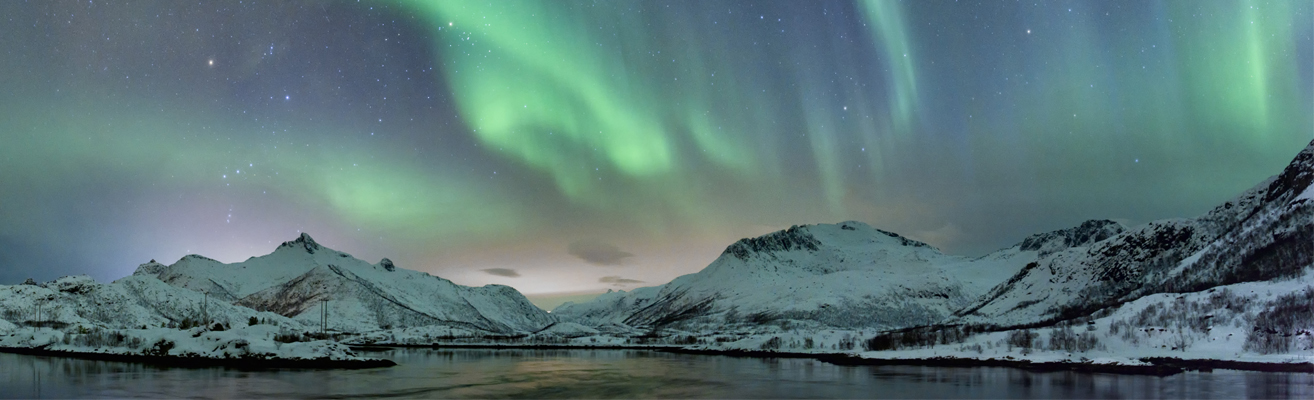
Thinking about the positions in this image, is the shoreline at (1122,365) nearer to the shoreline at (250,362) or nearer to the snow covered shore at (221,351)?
the shoreline at (250,362)

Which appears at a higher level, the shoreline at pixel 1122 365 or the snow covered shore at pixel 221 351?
the snow covered shore at pixel 221 351

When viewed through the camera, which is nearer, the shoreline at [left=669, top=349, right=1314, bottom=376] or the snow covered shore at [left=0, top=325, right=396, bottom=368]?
the shoreline at [left=669, top=349, right=1314, bottom=376]

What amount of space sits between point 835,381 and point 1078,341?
3901 inches

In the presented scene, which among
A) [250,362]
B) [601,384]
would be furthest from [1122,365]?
[250,362]

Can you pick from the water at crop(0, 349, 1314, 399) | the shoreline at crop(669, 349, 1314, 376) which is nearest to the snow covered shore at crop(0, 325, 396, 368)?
the water at crop(0, 349, 1314, 399)

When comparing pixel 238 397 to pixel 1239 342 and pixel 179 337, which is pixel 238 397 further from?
pixel 1239 342

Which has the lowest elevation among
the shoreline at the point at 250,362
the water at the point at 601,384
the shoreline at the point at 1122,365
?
the shoreline at the point at 1122,365

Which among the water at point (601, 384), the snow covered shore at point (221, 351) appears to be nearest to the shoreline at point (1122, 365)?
the water at point (601, 384)

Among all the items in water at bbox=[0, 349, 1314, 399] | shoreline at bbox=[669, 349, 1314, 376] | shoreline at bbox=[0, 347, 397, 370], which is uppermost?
water at bbox=[0, 349, 1314, 399]

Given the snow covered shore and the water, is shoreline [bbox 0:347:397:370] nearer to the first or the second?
the snow covered shore

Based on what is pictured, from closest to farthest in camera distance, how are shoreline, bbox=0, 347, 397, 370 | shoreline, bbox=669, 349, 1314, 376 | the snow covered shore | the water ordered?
the water < shoreline, bbox=669, 349, 1314, 376 < shoreline, bbox=0, 347, 397, 370 < the snow covered shore

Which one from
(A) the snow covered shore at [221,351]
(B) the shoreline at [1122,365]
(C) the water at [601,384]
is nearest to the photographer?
(C) the water at [601,384]

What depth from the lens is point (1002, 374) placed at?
92.6 meters

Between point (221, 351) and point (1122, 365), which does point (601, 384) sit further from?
point (1122, 365)
